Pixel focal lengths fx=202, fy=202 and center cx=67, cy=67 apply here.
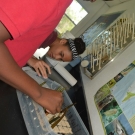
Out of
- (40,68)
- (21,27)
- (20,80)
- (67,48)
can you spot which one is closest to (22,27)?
(21,27)

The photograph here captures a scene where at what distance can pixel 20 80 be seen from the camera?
367 mm

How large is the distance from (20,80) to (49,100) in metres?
0.11

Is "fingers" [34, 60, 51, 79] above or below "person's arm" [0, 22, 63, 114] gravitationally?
below

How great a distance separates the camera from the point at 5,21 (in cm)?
29

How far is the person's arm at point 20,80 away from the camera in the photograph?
0.32 m

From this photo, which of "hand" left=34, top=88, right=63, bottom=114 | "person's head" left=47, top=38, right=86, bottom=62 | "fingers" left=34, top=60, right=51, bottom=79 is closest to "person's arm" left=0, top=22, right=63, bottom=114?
"hand" left=34, top=88, right=63, bottom=114

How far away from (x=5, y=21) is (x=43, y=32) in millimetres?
157

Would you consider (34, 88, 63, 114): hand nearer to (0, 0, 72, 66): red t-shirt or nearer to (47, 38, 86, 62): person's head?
(0, 0, 72, 66): red t-shirt

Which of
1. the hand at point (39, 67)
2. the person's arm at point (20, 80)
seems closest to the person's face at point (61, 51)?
the hand at point (39, 67)

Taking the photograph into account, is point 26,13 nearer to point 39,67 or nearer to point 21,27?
point 21,27

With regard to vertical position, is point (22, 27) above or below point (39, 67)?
above

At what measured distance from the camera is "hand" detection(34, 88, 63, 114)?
1.43 ft

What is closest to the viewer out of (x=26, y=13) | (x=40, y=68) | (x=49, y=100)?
(x=26, y=13)

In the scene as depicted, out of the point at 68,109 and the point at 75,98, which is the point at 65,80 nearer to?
the point at 75,98
